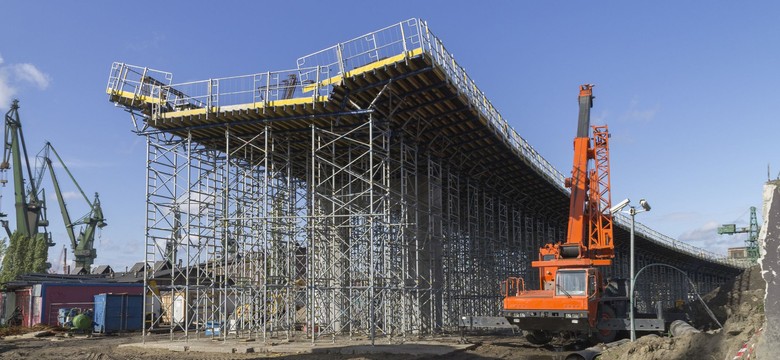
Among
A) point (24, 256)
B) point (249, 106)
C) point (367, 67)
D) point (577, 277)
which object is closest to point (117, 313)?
point (249, 106)

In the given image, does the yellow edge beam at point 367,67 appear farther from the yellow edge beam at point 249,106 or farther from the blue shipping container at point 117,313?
the blue shipping container at point 117,313

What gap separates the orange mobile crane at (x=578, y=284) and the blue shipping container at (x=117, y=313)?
2217 centimetres

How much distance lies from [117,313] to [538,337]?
23442 millimetres

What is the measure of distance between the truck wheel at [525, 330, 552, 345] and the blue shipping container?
902 inches

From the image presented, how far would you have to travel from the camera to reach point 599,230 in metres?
25.8

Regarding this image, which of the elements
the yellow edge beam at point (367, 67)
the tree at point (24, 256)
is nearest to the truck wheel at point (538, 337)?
the yellow edge beam at point (367, 67)

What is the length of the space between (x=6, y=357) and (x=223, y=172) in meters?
10.7

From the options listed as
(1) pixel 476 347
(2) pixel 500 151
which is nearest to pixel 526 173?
(2) pixel 500 151

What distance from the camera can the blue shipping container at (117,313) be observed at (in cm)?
3519

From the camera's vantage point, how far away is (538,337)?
22.6m

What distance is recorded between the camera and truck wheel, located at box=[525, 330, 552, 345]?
73.9 feet

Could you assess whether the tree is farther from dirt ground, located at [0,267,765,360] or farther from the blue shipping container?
dirt ground, located at [0,267,765,360]

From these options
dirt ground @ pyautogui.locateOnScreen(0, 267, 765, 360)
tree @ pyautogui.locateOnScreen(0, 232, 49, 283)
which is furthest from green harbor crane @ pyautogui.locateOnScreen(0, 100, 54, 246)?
dirt ground @ pyautogui.locateOnScreen(0, 267, 765, 360)

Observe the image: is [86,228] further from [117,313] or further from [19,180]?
[117,313]
